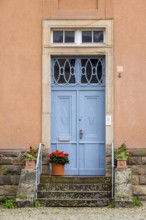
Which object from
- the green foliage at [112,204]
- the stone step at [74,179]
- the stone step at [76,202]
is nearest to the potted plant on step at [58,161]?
the stone step at [74,179]

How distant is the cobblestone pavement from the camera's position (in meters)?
11.5

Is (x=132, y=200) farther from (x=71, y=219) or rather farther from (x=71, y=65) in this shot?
(x=71, y=65)

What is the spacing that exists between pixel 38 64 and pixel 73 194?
323 centimetres

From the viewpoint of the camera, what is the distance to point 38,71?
553 inches

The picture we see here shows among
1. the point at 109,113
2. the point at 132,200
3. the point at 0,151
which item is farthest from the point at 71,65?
the point at 132,200

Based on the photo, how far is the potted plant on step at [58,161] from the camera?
44.7ft

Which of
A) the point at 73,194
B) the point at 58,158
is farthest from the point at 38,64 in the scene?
the point at 73,194

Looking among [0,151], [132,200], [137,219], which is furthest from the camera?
[0,151]

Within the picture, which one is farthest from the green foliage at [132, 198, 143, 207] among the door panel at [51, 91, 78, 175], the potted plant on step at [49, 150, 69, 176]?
the door panel at [51, 91, 78, 175]

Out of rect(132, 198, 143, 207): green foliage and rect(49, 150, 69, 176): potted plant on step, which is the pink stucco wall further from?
rect(132, 198, 143, 207): green foliage

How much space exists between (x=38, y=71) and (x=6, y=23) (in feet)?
4.48

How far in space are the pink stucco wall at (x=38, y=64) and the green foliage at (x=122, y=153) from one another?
0.31 m

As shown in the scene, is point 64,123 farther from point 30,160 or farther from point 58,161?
point 30,160

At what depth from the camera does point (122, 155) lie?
13.3 metres
